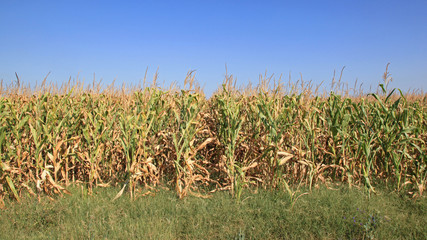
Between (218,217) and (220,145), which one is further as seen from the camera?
(220,145)

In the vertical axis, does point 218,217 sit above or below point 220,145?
below

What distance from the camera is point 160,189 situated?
14.5 feet

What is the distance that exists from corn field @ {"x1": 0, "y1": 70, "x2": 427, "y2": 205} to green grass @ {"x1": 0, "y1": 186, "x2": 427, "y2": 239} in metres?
0.26

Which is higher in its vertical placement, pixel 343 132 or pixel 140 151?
pixel 343 132

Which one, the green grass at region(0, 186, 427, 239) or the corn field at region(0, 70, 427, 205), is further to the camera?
the corn field at region(0, 70, 427, 205)

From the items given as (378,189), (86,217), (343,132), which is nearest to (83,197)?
(86,217)

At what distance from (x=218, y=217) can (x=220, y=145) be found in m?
1.41

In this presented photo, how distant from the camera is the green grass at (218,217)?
10.8 ft

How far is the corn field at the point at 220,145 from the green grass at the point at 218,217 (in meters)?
0.26

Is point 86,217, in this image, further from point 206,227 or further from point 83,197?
point 206,227

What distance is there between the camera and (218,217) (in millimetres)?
3564

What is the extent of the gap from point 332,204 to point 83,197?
3.36 meters

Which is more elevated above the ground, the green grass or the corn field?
the corn field

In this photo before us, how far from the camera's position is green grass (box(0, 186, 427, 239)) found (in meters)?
3.28
